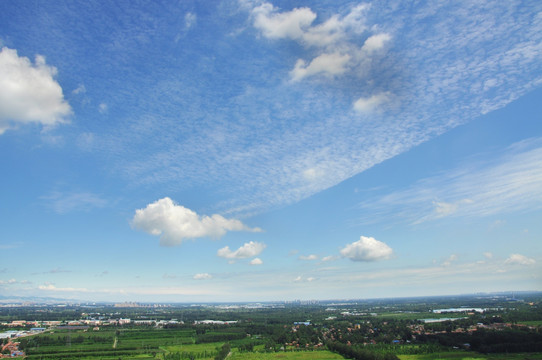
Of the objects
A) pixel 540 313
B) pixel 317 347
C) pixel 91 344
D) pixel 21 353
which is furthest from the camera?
pixel 540 313

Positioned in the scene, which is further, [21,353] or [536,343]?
[21,353]

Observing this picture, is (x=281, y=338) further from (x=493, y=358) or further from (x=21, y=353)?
(x=21, y=353)

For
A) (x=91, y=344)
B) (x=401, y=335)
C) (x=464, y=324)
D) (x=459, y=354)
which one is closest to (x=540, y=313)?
(x=464, y=324)

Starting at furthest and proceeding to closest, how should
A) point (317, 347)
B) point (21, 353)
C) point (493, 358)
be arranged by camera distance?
point (317, 347) → point (21, 353) → point (493, 358)

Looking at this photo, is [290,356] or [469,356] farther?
[290,356]

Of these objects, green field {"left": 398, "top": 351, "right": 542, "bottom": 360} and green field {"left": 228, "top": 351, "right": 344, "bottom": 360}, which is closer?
green field {"left": 398, "top": 351, "right": 542, "bottom": 360}

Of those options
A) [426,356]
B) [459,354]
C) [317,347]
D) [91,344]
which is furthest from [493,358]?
[91,344]

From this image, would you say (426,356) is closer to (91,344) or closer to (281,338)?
(281,338)

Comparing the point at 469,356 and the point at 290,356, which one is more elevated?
the point at 469,356

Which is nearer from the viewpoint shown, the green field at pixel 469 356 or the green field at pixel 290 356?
the green field at pixel 469 356
